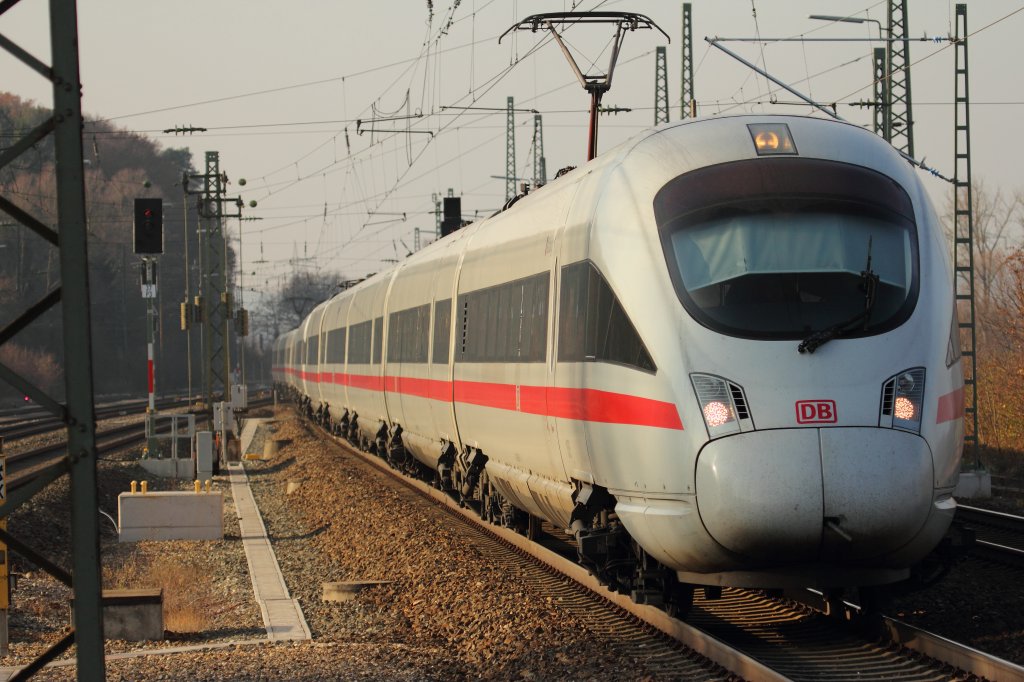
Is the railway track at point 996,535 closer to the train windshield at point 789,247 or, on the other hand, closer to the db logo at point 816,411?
the train windshield at point 789,247

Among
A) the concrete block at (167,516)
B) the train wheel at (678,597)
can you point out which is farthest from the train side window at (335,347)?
the train wheel at (678,597)

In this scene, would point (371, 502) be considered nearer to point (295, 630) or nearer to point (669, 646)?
point (295, 630)

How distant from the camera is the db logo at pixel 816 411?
734 centimetres

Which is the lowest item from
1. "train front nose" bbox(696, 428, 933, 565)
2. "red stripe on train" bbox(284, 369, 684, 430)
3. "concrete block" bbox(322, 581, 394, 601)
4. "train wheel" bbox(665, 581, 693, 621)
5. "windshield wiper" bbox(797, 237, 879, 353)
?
"concrete block" bbox(322, 581, 394, 601)

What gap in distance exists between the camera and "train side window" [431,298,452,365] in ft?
49.9

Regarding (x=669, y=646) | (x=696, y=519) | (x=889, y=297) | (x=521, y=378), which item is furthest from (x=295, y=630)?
(x=889, y=297)

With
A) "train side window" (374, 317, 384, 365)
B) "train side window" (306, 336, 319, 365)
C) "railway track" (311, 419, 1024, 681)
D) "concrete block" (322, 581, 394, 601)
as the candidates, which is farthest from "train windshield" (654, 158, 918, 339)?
"train side window" (306, 336, 319, 365)

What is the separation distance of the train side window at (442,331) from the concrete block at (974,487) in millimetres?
8478

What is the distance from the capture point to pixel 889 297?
26.2ft

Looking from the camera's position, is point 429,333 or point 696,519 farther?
point 429,333

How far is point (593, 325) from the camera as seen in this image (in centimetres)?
888

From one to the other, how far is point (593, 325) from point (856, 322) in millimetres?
1886

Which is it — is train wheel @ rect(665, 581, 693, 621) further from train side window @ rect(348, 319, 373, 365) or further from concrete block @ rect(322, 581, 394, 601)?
train side window @ rect(348, 319, 373, 365)

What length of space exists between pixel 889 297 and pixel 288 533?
11556 millimetres
